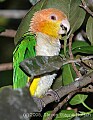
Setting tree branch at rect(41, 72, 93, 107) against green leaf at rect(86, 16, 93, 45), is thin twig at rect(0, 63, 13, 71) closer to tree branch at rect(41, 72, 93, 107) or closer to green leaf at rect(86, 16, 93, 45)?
green leaf at rect(86, 16, 93, 45)

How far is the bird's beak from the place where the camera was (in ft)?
5.99

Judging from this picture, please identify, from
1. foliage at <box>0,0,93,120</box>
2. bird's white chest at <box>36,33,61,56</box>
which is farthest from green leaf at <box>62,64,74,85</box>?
bird's white chest at <box>36,33,61,56</box>

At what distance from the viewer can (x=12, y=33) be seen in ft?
7.88

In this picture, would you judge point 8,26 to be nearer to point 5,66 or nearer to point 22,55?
point 5,66

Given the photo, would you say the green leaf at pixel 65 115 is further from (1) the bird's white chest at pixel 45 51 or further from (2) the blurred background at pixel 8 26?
(2) the blurred background at pixel 8 26

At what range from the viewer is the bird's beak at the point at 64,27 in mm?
1826

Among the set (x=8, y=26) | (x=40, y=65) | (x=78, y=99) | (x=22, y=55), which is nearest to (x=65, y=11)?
(x=22, y=55)

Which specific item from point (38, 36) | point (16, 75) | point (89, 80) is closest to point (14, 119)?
point (89, 80)

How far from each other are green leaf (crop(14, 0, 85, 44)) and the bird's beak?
0.11 feet

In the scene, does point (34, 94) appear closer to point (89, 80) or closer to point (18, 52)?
point (18, 52)

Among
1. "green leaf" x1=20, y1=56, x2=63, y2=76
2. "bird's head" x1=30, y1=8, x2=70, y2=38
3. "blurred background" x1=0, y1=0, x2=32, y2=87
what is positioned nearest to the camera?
"green leaf" x1=20, y1=56, x2=63, y2=76

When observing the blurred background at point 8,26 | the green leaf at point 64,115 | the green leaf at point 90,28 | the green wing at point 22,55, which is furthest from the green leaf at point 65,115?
the blurred background at point 8,26

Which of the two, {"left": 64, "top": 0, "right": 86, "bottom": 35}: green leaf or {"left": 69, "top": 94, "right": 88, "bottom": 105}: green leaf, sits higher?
{"left": 64, "top": 0, "right": 86, "bottom": 35}: green leaf

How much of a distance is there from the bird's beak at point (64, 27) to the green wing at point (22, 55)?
0.19 metres
